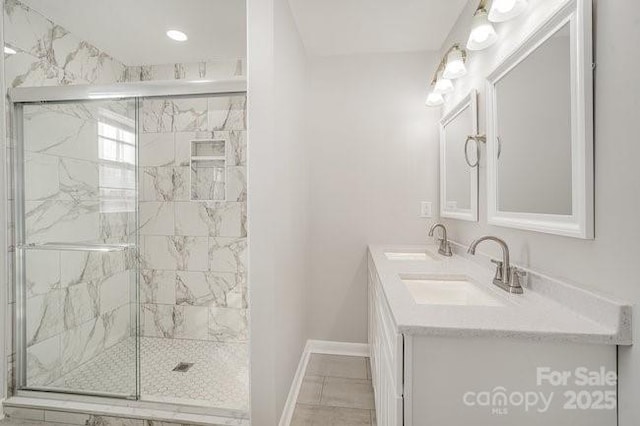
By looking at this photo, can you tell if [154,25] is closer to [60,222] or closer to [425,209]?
[60,222]

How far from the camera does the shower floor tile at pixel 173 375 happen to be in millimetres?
1779

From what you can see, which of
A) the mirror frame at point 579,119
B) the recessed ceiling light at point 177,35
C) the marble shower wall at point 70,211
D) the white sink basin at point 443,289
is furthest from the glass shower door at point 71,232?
the mirror frame at point 579,119

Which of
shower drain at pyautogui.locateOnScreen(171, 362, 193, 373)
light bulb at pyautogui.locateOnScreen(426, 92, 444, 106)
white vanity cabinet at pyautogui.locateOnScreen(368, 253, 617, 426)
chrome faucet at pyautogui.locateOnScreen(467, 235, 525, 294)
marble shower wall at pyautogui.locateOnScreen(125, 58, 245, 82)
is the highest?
marble shower wall at pyautogui.locateOnScreen(125, 58, 245, 82)

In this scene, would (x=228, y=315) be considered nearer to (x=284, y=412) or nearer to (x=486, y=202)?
(x=284, y=412)

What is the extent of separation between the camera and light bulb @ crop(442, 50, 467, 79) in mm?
1772

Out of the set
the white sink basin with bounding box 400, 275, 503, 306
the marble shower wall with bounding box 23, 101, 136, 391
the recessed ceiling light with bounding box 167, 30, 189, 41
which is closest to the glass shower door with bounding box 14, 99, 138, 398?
the marble shower wall with bounding box 23, 101, 136, 391

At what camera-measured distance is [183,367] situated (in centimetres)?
219

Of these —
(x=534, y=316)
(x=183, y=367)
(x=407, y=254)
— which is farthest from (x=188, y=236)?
(x=534, y=316)

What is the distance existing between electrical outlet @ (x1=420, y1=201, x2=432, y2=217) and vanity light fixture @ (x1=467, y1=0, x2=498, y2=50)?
1.20 meters

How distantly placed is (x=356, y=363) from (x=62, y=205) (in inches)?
94.4

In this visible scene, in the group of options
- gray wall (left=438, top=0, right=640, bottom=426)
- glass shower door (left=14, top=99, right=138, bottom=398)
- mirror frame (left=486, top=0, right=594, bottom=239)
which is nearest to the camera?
gray wall (left=438, top=0, right=640, bottom=426)

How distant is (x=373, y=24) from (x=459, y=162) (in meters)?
1.15

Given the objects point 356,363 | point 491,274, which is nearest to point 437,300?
point 491,274

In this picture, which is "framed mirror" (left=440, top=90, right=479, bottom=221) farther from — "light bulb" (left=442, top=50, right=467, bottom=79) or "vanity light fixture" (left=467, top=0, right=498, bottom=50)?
"vanity light fixture" (left=467, top=0, right=498, bottom=50)
